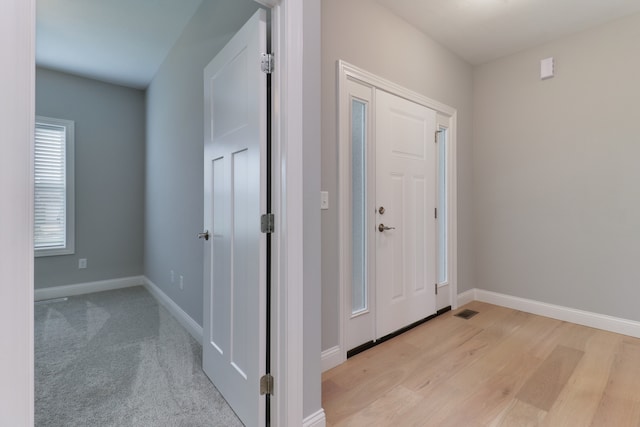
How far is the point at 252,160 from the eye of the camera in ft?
4.72

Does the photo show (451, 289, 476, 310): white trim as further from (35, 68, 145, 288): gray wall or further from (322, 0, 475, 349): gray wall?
(35, 68, 145, 288): gray wall

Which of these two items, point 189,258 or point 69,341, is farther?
point 189,258

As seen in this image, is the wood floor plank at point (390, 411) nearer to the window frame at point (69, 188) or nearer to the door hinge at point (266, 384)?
the door hinge at point (266, 384)

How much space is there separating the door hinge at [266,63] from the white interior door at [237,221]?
2 centimetres

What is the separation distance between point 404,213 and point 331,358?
1.31m

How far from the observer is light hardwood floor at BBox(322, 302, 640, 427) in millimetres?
1552

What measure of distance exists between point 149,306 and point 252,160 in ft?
8.86

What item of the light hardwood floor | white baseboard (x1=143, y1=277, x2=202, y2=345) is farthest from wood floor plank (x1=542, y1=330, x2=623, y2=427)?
white baseboard (x1=143, y1=277, x2=202, y2=345)

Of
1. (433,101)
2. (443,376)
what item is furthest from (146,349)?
(433,101)

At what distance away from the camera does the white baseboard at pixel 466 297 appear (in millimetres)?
3189

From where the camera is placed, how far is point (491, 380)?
1857 millimetres

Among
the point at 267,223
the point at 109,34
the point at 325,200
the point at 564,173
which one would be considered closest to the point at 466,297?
the point at 564,173

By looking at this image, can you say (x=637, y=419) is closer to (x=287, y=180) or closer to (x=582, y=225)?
(x=582, y=225)

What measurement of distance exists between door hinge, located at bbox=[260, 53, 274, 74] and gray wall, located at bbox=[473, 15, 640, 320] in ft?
9.29
